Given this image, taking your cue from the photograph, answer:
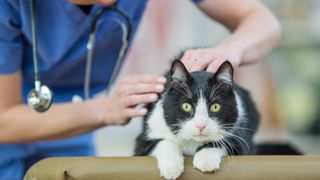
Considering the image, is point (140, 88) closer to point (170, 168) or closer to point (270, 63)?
point (170, 168)

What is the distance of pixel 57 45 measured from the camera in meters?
1.17

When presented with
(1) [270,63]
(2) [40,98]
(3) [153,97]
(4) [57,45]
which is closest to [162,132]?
(3) [153,97]

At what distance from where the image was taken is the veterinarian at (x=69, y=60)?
1036 millimetres

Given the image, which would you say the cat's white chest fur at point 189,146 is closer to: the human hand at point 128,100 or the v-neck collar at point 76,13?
the human hand at point 128,100

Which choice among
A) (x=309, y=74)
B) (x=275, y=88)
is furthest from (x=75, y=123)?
(x=309, y=74)

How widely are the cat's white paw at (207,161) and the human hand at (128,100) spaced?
174 mm

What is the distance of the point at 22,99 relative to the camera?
1.18 m

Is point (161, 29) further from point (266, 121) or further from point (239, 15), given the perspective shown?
point (239, 15)

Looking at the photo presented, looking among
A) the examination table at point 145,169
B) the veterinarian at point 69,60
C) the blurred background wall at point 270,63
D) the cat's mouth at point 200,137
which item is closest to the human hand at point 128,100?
the veterinarian at point 69,60

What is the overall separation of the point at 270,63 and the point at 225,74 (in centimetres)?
207

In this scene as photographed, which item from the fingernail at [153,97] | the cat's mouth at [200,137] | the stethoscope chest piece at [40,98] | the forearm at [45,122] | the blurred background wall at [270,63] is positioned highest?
the cat's mouth at [200,137]

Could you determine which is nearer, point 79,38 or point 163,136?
point 163,136

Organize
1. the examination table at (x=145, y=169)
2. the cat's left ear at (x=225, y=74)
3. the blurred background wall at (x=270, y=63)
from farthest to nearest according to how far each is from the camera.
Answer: the blurred background wall at (x=270, y=63) → the cat's left ear at (x=225, y=74) → the examination table at (x=145, y=169)

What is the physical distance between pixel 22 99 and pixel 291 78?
197 centimetres
